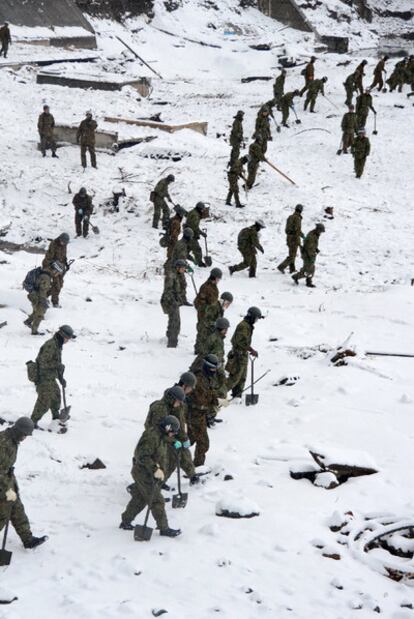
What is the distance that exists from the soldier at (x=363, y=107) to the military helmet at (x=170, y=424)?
19.2 meters

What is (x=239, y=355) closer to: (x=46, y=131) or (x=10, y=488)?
(x=10, y=488)

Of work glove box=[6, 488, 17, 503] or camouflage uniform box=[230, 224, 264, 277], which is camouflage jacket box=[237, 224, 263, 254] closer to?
camouflage uniform box=[230, 224, 264, 277]

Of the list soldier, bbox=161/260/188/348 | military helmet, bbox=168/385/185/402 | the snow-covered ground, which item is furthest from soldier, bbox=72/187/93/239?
military helmet, bbox=168/385/185/402

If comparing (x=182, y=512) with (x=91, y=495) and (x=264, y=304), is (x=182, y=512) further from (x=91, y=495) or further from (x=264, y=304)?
(x=264, y=304)

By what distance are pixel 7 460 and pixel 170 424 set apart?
1486mm

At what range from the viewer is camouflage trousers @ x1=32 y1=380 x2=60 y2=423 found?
9.34 meters

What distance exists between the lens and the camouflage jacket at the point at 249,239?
15.3 meters

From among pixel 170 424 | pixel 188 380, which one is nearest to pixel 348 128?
pixel 188 380

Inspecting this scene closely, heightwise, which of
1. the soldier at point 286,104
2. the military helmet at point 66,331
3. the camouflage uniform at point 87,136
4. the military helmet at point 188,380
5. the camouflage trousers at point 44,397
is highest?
the soldier at point 286,104

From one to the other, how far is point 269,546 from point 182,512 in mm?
1074

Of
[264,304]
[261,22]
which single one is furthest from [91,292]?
[261,22]

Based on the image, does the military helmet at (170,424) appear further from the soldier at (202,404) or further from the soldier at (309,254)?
the soldier at (309,254)

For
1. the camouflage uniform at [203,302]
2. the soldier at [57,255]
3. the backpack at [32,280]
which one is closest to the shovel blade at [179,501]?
the camouflage uniform at [203,302]

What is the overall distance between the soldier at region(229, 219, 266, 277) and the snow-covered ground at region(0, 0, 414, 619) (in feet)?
1.18
